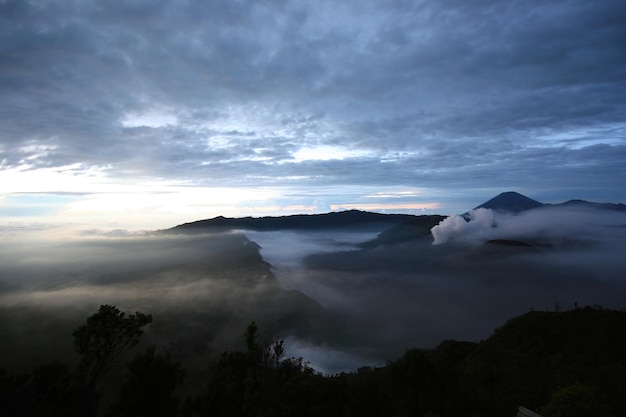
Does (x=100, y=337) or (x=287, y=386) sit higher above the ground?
(x=100, y=337)

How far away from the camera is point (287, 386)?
5209cm

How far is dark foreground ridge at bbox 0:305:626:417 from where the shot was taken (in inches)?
1881

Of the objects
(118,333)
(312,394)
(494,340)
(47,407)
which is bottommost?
(494,340)

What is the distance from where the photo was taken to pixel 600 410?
39562 mm

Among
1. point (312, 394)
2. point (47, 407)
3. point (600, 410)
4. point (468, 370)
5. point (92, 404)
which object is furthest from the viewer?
point (468, 370)

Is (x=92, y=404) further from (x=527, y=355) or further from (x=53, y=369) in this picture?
(x=527, y=355)

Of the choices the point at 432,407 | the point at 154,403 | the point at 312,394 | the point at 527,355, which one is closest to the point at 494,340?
the point at 527,355

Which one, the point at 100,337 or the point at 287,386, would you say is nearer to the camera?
the point at 100,337

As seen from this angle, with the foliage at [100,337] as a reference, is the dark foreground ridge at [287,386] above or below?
below

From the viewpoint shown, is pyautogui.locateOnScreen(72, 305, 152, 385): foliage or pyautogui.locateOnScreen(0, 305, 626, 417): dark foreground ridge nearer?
pyautogui.locateOnScreen(0, 305, 626, 417): dark foreground ridge

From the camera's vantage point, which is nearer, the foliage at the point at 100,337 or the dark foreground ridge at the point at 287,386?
the dark foreground ridge at the point at 287,386

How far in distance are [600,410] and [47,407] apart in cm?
6435

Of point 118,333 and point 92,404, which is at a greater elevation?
point 118,333

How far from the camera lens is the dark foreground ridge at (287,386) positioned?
4778cm
